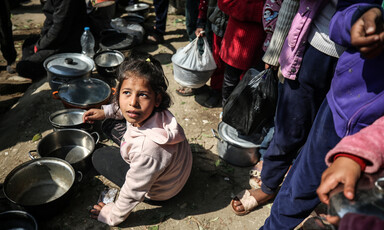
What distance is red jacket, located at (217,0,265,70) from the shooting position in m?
2.84

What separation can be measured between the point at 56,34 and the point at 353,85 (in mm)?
4415

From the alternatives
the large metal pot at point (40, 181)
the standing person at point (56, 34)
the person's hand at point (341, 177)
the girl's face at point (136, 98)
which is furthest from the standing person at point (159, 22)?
the person's hand at point (341, 177)

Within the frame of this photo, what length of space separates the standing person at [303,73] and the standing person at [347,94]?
0.21 meters

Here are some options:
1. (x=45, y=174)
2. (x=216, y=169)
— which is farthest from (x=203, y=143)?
(x=45, y=174)

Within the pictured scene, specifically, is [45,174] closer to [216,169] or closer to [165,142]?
[165,142]

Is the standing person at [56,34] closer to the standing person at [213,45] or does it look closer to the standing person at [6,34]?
the standing person at [6,34]

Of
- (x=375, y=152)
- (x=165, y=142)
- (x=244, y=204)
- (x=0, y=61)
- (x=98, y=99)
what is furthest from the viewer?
(x=0, y=61)

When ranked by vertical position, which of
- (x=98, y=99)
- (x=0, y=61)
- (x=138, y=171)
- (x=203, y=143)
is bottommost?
(x=0, y=61)

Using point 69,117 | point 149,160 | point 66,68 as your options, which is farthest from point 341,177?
point 66,68

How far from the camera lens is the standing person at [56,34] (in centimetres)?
429

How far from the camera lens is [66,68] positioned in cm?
390

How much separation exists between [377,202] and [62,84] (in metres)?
3.62

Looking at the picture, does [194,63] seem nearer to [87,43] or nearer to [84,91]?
[84,91]

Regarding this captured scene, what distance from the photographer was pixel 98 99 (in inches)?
140
